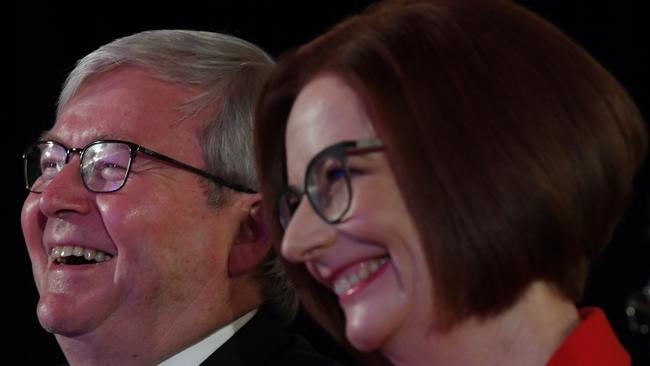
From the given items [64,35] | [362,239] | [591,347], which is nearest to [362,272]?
[362,239]

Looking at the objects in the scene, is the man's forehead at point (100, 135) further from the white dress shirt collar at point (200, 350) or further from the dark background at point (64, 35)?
the dark background at point (64, 35)

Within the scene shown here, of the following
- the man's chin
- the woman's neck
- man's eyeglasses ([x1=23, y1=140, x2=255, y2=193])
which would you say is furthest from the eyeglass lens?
the woman's neck

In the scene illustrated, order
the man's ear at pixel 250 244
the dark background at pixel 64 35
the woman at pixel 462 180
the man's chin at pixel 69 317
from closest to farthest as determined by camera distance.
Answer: the woman at pixel 462 180, the man's chin at pixel 69 317, the man's ear at pixel 250 244, the dark background at pixel 64 35

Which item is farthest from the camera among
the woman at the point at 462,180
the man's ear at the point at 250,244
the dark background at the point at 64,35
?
the dark background at the point at 64,35

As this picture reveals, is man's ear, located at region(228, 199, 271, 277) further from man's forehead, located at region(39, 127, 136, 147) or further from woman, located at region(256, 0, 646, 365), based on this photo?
woman, located at region(256, 0, 646, 365)

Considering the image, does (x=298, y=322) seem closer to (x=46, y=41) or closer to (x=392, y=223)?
(x=46, y=41)

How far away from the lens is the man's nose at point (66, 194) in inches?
85.3

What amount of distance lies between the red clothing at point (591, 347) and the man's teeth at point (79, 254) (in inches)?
40.0

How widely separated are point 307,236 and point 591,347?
42 cm

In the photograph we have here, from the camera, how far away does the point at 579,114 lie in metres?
1.44

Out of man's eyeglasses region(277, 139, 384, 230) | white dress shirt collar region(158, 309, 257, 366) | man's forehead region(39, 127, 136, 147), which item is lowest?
white dress shirt collar region(158, 309, 257, 366)

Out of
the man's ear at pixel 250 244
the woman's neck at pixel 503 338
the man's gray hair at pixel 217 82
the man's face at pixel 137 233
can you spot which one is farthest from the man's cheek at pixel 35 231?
the woman's neck at pixel 503 338

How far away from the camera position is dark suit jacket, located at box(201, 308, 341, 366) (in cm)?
218

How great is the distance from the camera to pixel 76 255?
219 centimetres
